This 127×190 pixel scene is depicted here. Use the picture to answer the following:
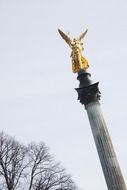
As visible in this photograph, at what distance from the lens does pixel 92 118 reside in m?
14.2

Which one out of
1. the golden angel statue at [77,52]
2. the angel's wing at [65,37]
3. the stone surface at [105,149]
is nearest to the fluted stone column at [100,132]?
the stone surface at [105,149]

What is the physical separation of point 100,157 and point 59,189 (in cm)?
1959

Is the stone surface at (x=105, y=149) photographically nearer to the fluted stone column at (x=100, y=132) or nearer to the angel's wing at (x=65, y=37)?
the fluted stone column at (x=100, y=132)

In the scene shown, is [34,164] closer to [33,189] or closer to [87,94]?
[33,189]

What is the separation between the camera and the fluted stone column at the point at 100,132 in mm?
12625

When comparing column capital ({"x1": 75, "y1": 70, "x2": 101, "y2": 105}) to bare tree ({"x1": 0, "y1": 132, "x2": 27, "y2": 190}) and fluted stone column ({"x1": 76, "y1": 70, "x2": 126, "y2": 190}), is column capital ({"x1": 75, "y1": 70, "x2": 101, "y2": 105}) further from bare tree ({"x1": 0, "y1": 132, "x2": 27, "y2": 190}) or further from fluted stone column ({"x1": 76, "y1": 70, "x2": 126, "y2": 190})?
bare tree ({"x1": 0, "y1": 132, "x2": 27, "y2": 190})

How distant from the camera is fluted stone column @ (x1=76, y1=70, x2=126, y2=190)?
41.4 ft

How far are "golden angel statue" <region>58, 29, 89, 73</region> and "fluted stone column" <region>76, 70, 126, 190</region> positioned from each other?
0.68 meters

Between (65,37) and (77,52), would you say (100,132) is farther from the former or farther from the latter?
(65,37)

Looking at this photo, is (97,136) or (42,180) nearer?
(97,136)

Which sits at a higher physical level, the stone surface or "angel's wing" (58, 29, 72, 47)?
"angel's wing" (58, 29, 72, 47)

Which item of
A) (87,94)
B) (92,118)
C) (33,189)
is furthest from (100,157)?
(33,189)

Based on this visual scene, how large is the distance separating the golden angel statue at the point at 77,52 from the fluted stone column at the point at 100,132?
0.68m

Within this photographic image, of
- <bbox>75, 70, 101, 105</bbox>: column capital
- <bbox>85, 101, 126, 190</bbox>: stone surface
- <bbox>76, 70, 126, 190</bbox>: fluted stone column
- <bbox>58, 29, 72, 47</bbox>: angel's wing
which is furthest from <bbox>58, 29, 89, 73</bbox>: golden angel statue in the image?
<bbox>85, 101, 126, 190</bbox>: stone surface
